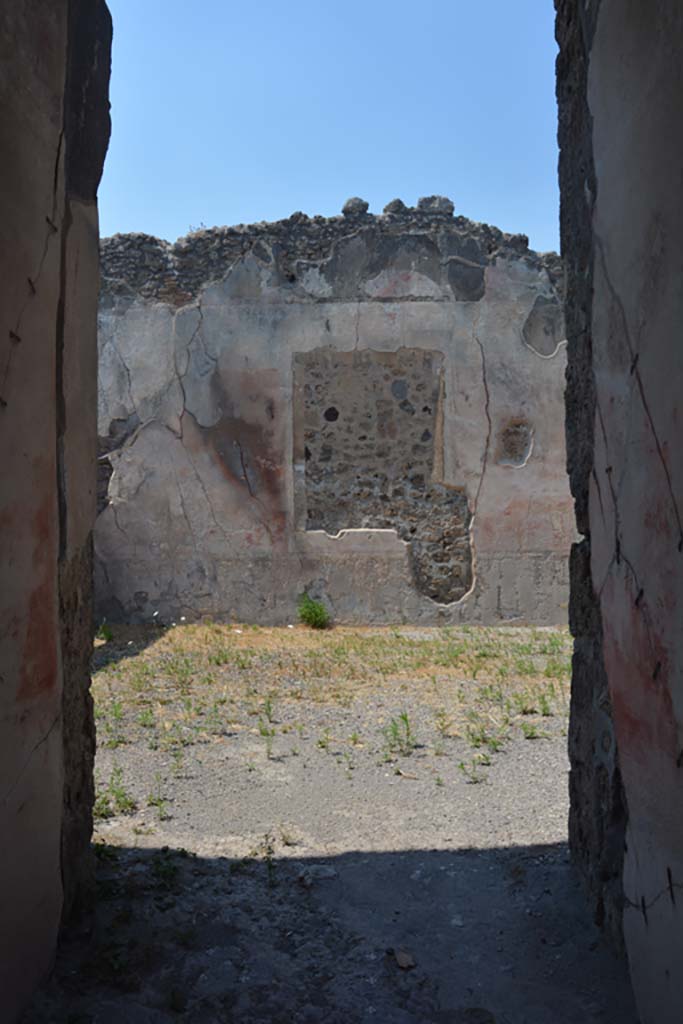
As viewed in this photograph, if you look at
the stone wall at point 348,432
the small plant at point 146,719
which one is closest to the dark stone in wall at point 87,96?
the small plant at point 146,719

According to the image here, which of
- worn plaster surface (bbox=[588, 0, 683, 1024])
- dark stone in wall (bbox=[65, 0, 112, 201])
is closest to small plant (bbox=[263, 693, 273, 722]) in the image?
worn plaster surface (bbox=[588, 0, 683, 1024])

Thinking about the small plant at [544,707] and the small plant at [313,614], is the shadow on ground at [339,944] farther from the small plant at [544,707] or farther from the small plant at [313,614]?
the small plant at [313,614]

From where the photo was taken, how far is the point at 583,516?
2.12m

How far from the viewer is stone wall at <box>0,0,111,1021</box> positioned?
1607 millimetres

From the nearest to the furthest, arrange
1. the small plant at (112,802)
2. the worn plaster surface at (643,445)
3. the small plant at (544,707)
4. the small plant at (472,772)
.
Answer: the worn plaster surface at (643,445) < the small plant at (112,802) < the small plant at (472,772) < the small plant at (544,707)

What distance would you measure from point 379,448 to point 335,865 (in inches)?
217

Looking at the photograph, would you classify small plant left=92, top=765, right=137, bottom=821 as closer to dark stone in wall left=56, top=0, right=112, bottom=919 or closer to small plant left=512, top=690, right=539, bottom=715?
dark stone in wall left=56, top=0, right=112, bottom=919

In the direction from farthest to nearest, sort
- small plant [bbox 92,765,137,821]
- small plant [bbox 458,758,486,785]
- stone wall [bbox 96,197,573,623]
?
1. stone wall [bbox 96,197,573,623]
2. small plant [bbox 458,758,486,785]
3. small plant [bbox 92,765,137,821]

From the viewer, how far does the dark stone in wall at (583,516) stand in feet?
6.40

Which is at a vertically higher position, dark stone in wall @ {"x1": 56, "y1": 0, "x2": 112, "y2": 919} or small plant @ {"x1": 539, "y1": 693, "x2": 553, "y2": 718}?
dark stone in wall @ {"x1": 56, "y1": 0, "x2": 112, "y2": 919}

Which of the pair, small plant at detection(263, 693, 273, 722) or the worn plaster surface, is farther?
small plant at detection(263, 693, 273, 722)

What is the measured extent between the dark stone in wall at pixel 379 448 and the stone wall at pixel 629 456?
5.48m

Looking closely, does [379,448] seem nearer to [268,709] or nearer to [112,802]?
[268,709]

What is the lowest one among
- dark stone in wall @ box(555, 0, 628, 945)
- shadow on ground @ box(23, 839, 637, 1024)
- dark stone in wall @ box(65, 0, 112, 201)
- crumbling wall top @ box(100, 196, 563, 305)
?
shadow on ground @ box(23, 839, 637, 1024)
